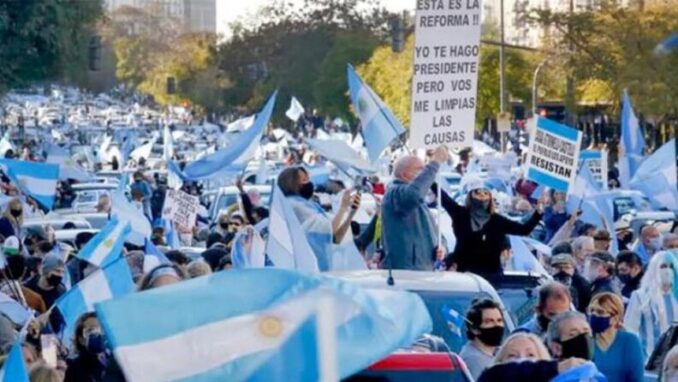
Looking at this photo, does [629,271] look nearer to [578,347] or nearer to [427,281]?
[427,281]

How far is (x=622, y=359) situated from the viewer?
9.63m

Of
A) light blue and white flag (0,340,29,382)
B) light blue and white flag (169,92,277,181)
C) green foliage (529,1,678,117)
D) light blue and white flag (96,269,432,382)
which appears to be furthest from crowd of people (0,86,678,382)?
green foliage (529,1,678,117)

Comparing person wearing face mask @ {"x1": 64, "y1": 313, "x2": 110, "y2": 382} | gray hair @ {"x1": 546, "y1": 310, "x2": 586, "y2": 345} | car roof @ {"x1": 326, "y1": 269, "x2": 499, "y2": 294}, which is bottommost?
person wearing face mask @ {"x1": 64, "y1": 313, "x2": 110, "y2": 382}

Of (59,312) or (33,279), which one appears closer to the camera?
(59,312)

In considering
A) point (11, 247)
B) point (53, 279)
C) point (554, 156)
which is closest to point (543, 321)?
point (53, 279)

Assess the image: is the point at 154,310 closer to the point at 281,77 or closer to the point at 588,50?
the point at 588,50

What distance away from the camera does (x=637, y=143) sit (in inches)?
1026

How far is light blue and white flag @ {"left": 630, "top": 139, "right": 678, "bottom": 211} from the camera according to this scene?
70.2 feet

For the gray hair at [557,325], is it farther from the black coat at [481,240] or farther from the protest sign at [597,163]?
the protest sign at [597,163]

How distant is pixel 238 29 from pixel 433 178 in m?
95.7

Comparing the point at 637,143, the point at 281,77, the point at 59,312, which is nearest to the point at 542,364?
the point at 59,312

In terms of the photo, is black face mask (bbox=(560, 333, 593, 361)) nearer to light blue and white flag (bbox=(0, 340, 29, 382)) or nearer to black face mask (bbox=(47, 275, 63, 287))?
light blue and white flag (bbox=(0, 340, 29, 382))

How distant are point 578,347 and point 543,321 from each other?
1.44 m

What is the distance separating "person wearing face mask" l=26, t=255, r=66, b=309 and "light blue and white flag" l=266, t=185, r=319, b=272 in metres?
2.14
